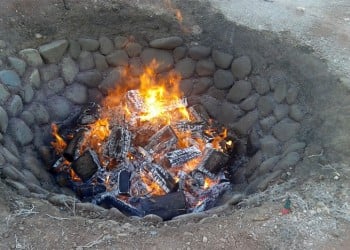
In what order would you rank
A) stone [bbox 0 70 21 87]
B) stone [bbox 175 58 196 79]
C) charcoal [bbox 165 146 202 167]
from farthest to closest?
stone [bbox 175 58 196 79], charcoal [bbox 165 146 202 167], stone [bbox 0 70 21 87]

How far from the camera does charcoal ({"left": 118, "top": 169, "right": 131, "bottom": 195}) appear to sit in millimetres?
5254

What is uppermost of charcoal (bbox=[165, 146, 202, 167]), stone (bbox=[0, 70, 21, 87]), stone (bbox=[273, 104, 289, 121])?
stone (bbox=[0, 70, 21, 87])

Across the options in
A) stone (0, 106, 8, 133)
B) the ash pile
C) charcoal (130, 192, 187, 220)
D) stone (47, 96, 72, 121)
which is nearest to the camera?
charcoal (130, 192, 187, 220)

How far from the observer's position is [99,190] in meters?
5.38

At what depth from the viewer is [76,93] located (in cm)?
618

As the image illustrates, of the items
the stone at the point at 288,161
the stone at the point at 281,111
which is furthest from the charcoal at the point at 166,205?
the stone at the point at 281,111

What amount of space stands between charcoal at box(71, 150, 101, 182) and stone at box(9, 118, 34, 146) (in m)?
0.63

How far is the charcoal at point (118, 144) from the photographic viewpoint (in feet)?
18.8

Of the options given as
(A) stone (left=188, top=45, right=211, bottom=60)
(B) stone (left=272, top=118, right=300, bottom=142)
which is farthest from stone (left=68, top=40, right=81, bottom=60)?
(B) stone (left=272, top=118, right=300, bottom=142)

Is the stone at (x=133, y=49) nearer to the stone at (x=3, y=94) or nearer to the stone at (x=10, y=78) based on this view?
the stone at (x=10, y=78)

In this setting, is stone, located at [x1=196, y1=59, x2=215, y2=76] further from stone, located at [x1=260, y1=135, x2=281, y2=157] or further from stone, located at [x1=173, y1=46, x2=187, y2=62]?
stone, located at [x1=260, y1=135, x2=281, y2=157]

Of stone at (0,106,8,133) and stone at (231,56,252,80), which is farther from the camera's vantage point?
stone at (231,56,252,80)

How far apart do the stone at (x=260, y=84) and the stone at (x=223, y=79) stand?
33 centimetres

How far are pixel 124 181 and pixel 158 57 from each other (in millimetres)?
1928
